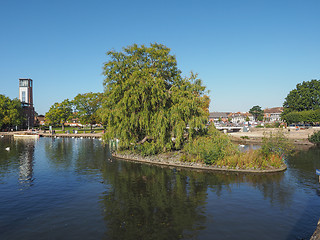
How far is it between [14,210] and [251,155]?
27.3 metres

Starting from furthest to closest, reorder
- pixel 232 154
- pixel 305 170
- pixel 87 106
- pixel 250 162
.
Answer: pixel 87 106
pixel 232 154
pixel 305 170
pixel 250 162

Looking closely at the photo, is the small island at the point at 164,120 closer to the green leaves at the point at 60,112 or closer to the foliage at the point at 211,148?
the foliage at the point at 211,148

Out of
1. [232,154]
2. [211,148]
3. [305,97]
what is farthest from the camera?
[305,97]

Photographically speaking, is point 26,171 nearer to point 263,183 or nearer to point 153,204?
point 153,204

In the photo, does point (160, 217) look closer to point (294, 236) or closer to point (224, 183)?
point (294, 236)

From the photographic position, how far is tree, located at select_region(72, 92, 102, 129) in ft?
298

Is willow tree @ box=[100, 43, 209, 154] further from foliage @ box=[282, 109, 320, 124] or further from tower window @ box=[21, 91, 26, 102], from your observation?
tower window @ box=[21, 91, 26, 102]

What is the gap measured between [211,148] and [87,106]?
2824 inches

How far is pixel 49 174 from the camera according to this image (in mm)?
28516

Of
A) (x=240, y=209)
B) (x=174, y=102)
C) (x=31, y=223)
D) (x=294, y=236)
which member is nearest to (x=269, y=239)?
(x=294, y=236)

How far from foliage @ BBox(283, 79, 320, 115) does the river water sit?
90470 mm

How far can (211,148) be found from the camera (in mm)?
31391

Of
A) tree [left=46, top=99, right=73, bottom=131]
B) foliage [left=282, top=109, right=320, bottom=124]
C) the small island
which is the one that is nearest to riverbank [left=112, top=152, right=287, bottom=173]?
the small island

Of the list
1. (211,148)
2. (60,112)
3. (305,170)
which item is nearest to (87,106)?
(60,112)
